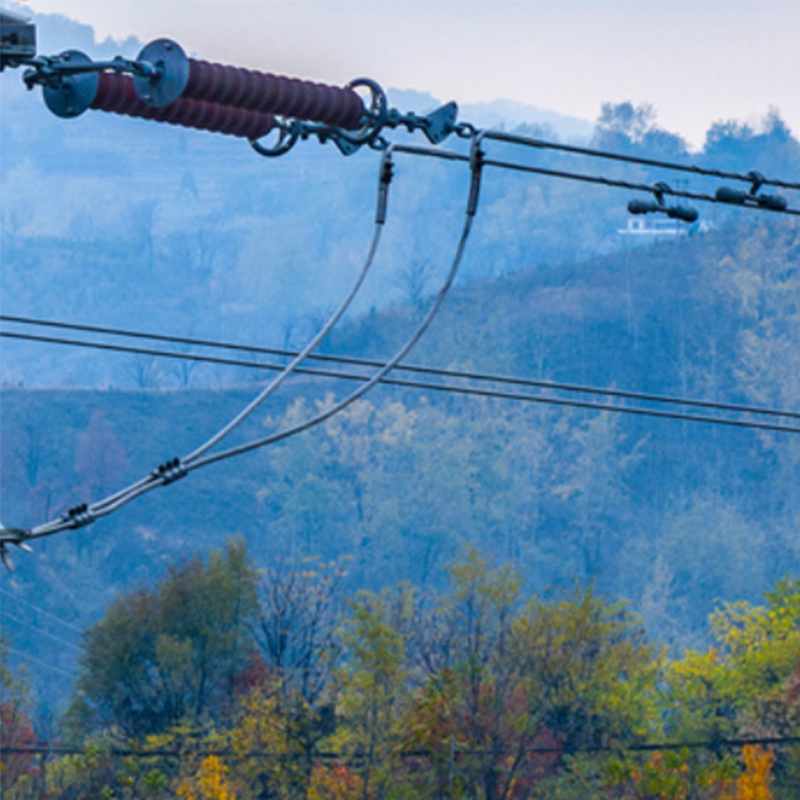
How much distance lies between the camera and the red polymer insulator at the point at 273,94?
9.53m

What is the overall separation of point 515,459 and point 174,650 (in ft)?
310

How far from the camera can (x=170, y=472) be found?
904cm

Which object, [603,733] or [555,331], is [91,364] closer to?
[555,331]

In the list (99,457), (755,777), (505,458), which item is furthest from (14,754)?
(505,458)

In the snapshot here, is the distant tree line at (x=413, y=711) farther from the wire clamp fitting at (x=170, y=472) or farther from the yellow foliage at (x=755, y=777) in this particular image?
the wire clamp fitting at (x=170, y=472)

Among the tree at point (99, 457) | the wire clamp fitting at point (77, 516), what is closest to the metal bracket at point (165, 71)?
the wire clamp fitting at point (77, 516)

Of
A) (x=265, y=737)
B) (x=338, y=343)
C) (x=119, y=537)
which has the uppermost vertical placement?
(x=338, y=343)

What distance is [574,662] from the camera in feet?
230

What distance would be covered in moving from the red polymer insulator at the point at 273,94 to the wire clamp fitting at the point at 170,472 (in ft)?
6.40

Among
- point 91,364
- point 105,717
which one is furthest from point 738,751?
point 91,364

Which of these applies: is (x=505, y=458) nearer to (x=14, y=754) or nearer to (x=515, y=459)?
(x=515, y=459)

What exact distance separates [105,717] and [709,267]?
115 meters

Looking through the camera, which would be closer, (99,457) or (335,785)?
(335,785)

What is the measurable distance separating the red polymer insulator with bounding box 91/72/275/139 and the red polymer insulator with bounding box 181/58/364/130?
220 mm
